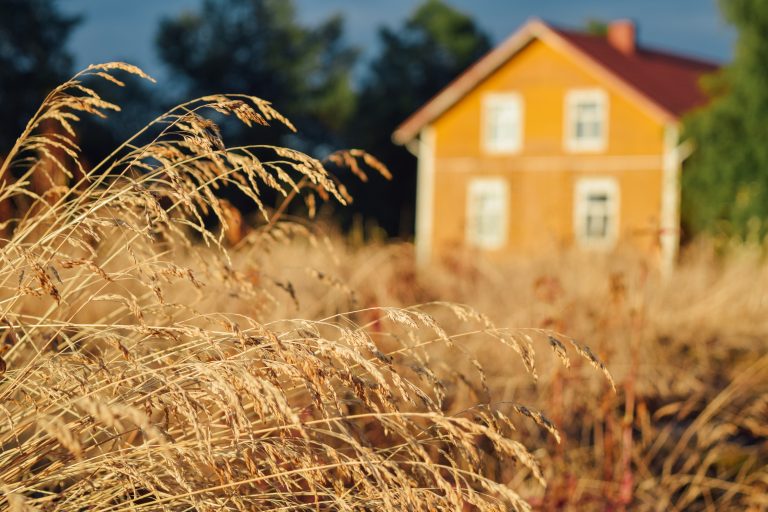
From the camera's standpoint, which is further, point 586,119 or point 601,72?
point 586,119

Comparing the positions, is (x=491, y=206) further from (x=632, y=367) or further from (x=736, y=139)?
(x=632, y=367)

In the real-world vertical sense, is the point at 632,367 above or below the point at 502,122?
below

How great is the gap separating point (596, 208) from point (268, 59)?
79.5 ft

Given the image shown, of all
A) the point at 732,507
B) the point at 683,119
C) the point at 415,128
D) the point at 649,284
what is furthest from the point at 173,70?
the point at 732,507

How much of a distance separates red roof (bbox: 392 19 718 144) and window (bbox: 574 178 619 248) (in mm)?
2394

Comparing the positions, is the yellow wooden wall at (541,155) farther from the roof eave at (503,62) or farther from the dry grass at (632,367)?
the dry grass at (632,367)

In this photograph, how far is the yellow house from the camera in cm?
2419

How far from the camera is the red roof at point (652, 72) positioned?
966 inches

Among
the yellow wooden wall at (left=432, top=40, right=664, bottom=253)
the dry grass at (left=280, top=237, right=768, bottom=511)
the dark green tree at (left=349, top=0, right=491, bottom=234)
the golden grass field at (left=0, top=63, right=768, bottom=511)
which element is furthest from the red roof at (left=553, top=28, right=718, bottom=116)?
the golden grass field at (left=0, top=63, right=768, bottom=511)

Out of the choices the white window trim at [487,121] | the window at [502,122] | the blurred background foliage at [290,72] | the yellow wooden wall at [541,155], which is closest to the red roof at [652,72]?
the yellow wooden wall at [541,155]

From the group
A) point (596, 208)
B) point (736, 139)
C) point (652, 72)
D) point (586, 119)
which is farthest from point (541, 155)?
point (736, 139)

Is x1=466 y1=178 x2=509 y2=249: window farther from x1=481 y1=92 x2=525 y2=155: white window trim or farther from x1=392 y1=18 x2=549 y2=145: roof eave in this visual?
x1=392 y1=18 x2=549 y2=145: roof eave

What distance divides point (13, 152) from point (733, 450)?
11.5 ft

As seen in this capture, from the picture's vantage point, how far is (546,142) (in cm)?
2519
